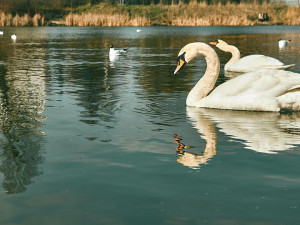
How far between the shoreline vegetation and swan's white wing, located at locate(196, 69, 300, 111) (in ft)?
211

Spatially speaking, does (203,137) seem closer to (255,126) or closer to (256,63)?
(255,126)

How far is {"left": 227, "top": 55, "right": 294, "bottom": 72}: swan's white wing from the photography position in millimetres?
17639

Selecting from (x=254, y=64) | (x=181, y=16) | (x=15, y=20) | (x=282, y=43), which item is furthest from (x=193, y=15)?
(x=254, y=64)

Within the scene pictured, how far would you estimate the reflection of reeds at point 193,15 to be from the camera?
257 ft

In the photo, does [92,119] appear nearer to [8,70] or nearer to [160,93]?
[160,93]

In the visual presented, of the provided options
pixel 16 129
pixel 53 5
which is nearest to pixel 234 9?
pixel 53 5

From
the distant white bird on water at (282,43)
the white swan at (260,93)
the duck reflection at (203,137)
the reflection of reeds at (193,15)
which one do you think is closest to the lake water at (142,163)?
the duck reflection at (203,137)

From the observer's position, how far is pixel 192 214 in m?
5.32

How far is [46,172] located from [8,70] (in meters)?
15.5

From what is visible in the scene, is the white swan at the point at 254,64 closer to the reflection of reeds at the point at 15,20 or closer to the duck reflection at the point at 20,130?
the duck reflection at the point at 20,130

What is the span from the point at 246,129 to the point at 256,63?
917 cm

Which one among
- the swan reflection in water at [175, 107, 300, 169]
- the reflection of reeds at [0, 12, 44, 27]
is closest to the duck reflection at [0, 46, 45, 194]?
the swan reflection in water at [175, 107, 300, 169]

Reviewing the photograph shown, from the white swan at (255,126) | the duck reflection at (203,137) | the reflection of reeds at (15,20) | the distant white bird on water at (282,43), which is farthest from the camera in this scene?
the reflection of reeds at (15,20)

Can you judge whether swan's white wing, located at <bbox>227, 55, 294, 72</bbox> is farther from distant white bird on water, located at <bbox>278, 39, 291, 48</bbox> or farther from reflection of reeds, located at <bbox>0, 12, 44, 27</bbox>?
reflection of reeds, located at <bbox>0, 12, 44, 27</bbox>
